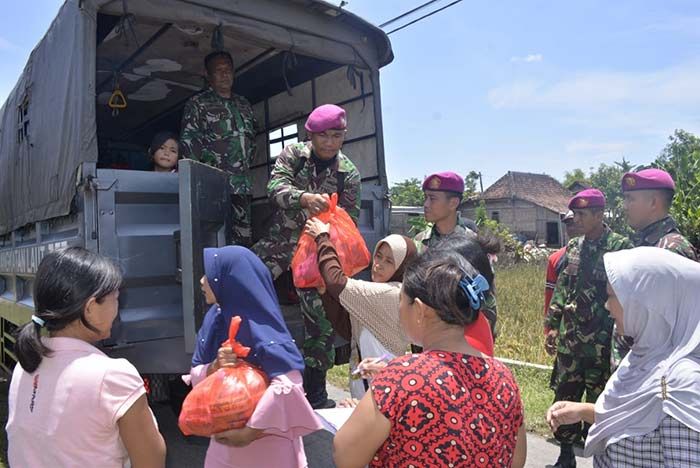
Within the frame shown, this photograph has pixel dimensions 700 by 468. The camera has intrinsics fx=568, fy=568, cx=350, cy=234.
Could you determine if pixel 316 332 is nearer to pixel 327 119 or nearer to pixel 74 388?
pixel 327 119

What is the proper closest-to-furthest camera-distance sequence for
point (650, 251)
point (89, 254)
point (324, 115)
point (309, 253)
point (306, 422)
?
point (89, 254) < point (650, 251) < point (306, 422) < point (309, 253) < point (324, 115)

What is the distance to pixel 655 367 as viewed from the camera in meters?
1.71

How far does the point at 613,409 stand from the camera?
180 centimetres

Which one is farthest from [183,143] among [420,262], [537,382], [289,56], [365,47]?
[537,382]

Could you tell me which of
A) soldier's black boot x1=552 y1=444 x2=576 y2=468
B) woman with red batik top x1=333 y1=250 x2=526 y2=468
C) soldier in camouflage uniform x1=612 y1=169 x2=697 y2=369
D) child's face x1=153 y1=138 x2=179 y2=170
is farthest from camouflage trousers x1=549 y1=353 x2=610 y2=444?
child's face x1=153 y1=138 x2=179 y2=170

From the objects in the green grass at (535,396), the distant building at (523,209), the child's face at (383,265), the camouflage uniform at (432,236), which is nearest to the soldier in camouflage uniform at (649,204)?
the camouflage uniform at (432,236)

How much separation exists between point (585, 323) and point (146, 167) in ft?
14.1

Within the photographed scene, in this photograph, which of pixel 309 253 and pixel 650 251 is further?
pixel 309 253

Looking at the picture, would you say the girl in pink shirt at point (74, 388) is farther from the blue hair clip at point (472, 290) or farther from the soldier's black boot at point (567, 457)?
the soldier's black boot at point (567, 457)

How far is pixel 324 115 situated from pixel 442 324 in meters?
1.90

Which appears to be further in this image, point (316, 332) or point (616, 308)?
point (316, 332)

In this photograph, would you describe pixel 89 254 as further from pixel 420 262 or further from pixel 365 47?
pixel 365 47

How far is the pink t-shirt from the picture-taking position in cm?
147

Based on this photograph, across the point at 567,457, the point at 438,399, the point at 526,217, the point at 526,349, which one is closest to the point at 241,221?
the point at 567,457
